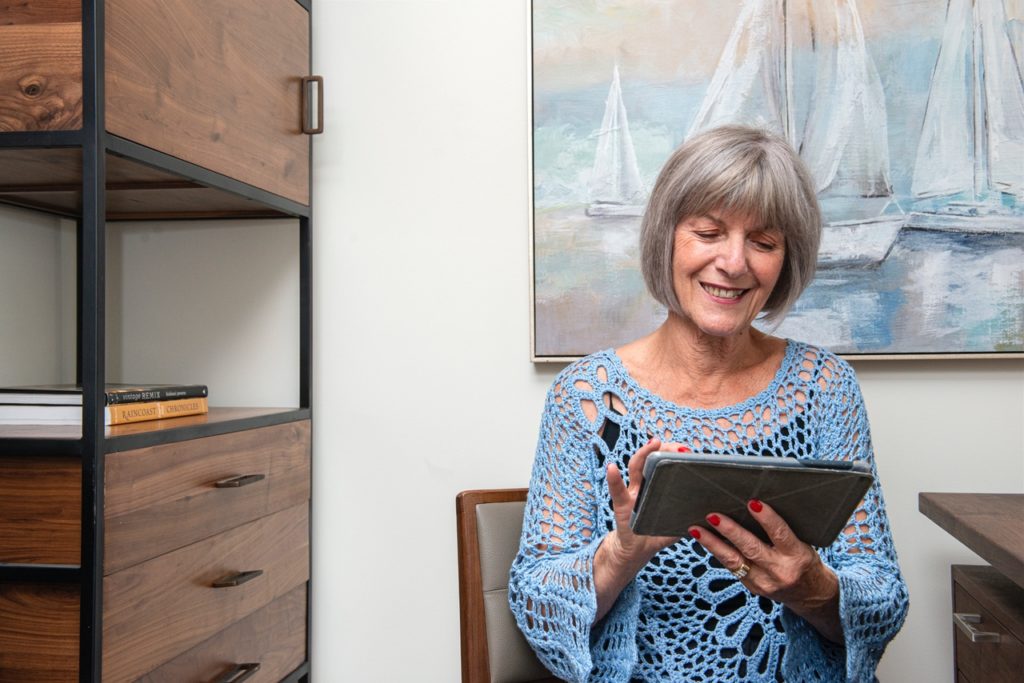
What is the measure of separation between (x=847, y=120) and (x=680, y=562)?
39.4 inches

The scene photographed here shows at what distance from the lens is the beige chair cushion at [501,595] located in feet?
5.06

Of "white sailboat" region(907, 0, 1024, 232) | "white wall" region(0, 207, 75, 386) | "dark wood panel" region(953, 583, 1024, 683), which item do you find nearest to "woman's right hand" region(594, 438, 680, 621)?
"dark wood panel" region(953, 583, 1024, 683)

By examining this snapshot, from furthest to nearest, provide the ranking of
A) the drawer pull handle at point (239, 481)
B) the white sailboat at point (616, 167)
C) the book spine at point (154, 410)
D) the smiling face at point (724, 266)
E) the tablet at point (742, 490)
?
the white sailboat at point (616, 167) → the drawer pull handle at point (239, 481) → the book spine at point (154, 410) → the smiling face at point (724, 266) → the tablet at point (742, 490)

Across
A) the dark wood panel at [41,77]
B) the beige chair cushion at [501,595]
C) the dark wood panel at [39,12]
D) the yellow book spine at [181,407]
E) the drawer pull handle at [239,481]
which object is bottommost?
the beige chair cushion at [501,595]

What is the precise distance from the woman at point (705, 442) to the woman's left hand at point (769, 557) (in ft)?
0.18

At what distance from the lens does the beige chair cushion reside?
154cm

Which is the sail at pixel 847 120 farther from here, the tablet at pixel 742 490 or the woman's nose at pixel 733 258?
the tablet at pixel 742 490

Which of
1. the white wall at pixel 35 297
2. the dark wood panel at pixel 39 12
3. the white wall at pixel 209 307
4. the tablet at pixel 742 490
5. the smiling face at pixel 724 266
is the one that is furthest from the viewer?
the white wall at pixel 209 307

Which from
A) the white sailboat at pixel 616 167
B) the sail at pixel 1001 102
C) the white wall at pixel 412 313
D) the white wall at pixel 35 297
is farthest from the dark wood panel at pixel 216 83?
the sail at pixel 1001 102

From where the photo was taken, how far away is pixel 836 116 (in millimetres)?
1790

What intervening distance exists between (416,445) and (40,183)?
0.88m

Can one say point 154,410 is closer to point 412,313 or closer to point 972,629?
point 412,313

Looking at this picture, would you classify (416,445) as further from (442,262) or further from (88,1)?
(88,1)

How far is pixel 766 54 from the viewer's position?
181cm
